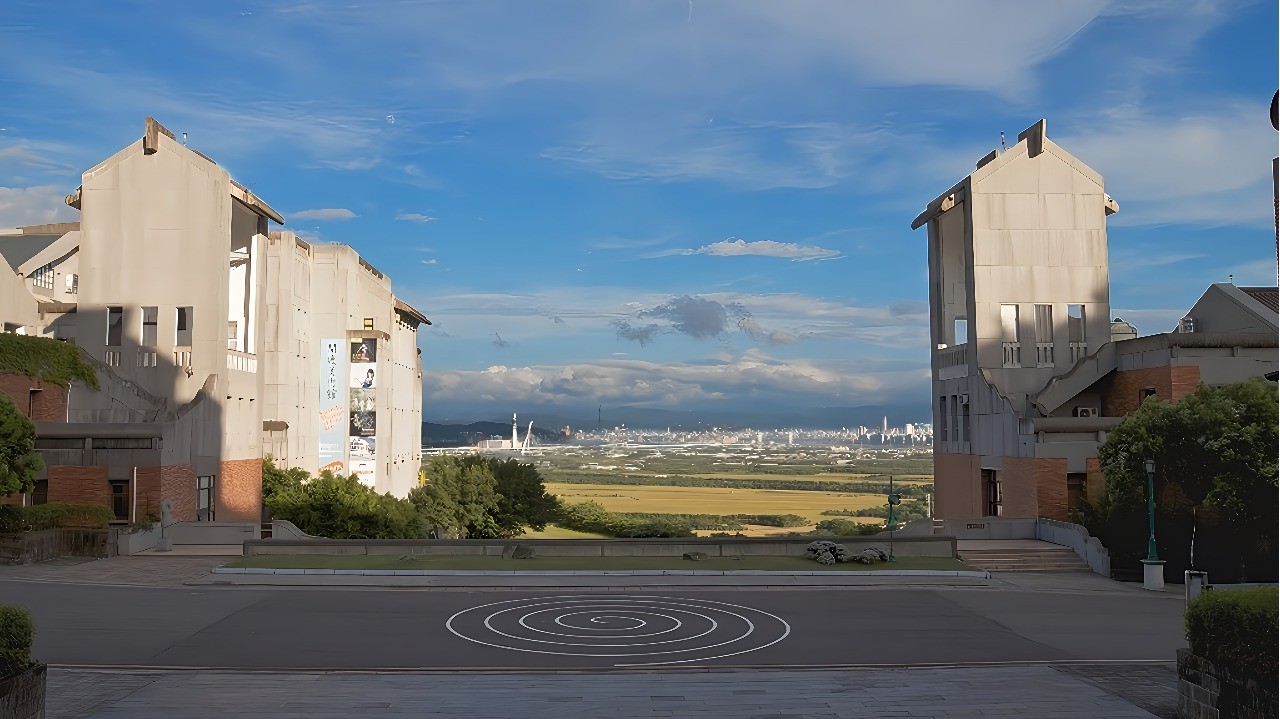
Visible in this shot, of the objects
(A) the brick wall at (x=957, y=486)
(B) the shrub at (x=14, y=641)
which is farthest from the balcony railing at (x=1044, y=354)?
(B) the shrub at (x=14, y=641)

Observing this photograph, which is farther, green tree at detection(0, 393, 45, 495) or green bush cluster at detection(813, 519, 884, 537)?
green bush cluster at detection(813, 519, 884, 537)

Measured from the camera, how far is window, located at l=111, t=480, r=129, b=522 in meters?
47.1

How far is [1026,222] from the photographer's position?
5797 cm

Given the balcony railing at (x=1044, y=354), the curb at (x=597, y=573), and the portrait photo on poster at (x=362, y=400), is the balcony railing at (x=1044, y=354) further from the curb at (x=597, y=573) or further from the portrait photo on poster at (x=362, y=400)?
the portrait photo on poster at (x=362, y=400)

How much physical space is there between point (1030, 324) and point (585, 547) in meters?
30.8

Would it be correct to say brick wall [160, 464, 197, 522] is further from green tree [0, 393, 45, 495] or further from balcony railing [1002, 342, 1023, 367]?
balcony railing [1002, 342, 1023, 367]

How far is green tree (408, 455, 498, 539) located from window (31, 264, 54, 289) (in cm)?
3369

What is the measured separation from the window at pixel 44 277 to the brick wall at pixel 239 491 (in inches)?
943

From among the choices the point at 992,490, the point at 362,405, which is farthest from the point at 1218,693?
the point at 362,405

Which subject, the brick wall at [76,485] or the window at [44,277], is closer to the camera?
the brick wall at [76,485]

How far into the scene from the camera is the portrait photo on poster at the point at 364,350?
96.8 m

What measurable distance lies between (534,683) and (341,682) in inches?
153

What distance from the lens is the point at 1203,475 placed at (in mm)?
39250

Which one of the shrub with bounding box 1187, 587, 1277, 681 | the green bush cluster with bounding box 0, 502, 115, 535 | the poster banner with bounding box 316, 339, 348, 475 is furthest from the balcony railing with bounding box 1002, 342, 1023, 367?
the poster banner with bounding box 316, 339, 348, 475
